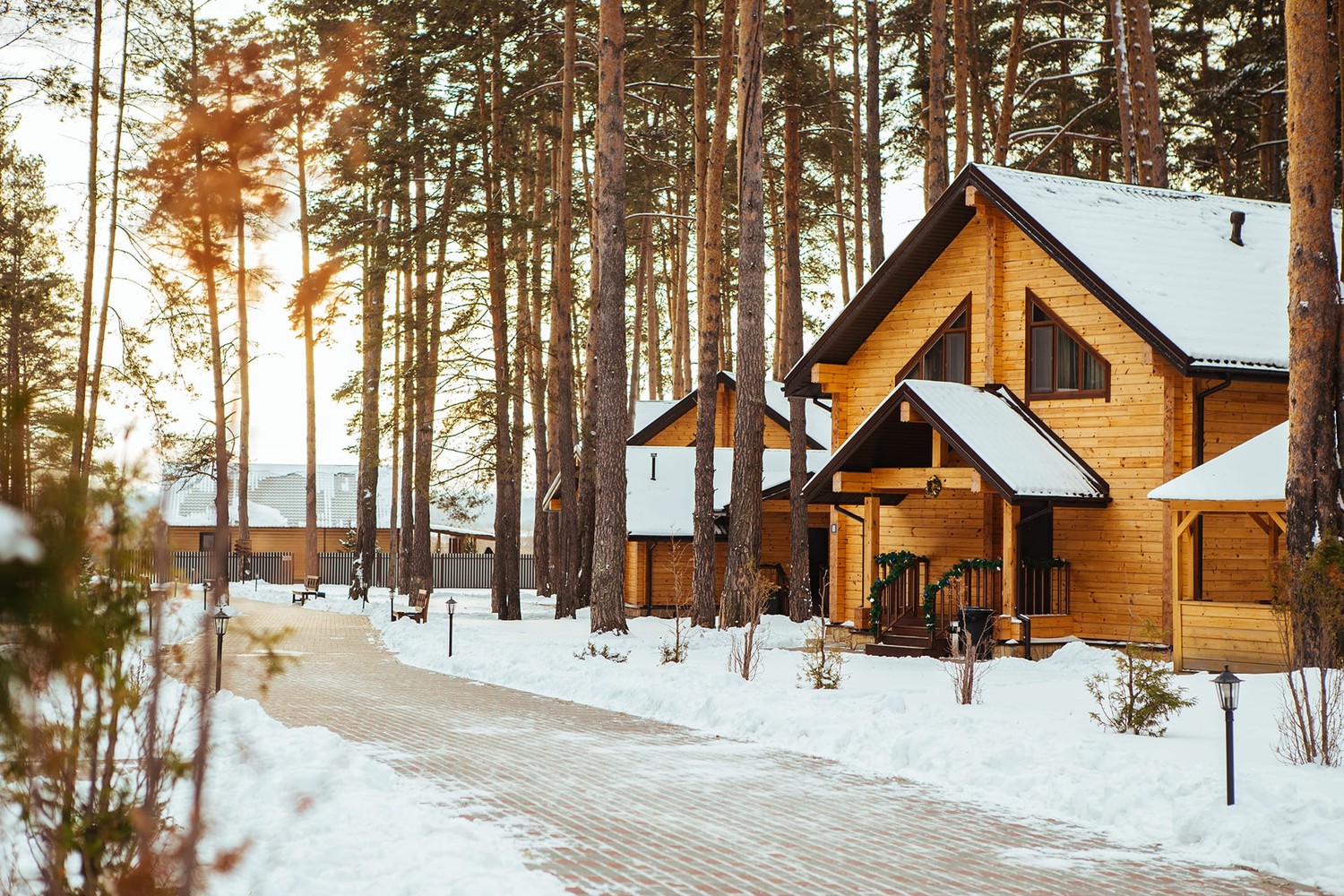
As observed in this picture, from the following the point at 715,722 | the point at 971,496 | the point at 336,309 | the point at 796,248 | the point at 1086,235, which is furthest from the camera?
the point at 336,309

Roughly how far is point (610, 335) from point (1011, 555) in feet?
24.1

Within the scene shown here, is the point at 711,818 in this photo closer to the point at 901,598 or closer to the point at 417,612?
the point at 901,598

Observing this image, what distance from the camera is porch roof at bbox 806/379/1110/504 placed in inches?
776

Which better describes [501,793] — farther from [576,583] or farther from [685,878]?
[576,583]

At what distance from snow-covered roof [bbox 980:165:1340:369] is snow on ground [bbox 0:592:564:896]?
13.7 metres

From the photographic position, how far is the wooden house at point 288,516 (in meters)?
63.6

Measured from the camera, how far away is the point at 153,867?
4699 mm

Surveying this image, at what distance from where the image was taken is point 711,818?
9.21m

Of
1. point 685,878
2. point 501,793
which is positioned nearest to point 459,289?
point 501,793

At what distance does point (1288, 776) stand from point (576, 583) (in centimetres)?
2214

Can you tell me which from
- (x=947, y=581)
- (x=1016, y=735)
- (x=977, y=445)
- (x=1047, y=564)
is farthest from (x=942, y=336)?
(x=1016, y=735)

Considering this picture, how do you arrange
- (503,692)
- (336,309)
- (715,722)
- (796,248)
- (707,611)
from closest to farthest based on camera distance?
1. (715,722)
2. (503,692)
3. (707,611)
4. (796,248)
5. (336,309)

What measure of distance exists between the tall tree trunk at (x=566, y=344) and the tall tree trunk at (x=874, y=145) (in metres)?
6.32

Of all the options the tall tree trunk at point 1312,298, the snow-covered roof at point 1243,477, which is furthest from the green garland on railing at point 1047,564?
the tall tree trunk at point 1312,298
